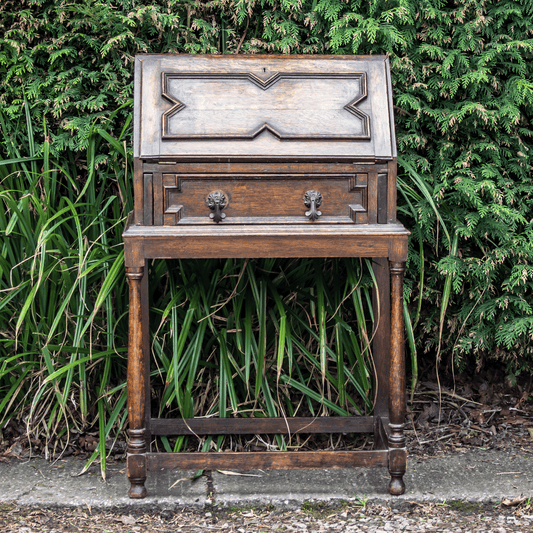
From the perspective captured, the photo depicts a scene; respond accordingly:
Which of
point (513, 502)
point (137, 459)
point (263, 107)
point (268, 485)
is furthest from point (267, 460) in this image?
point (263, 107)

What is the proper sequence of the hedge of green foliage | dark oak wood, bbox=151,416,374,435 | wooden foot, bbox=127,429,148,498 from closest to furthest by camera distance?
wooden foot, bbox=127,429,148,498 < dark oak wood, bbox=151,416,374,435 < the hedge of green foliage

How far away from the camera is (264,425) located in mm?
2797

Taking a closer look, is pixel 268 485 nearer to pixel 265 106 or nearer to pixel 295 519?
pixel 295 519

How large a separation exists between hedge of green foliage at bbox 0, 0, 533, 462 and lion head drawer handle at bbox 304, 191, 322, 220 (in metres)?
0.80

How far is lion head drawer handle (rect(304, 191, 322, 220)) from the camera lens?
2.24 meters

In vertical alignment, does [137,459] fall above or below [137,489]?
above

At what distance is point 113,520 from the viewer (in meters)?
2.29

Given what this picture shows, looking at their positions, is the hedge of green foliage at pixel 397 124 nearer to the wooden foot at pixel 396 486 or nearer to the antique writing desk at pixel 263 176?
the antique writing desk at pixel 263 176

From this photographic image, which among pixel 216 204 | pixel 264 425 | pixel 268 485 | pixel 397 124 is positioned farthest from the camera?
pixel 397 124

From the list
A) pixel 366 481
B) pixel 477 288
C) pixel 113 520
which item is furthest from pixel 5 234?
pixel 477 288

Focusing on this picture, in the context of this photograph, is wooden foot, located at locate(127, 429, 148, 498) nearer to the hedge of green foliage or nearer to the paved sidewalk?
the paved sidewalk

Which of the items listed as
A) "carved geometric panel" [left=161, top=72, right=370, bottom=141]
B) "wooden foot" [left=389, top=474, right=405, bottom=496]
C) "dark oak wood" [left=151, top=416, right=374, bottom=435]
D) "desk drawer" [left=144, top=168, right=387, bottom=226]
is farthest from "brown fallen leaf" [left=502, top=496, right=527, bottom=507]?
"carved geometric panel" [left=161, top=72, right=370, bottom=141]

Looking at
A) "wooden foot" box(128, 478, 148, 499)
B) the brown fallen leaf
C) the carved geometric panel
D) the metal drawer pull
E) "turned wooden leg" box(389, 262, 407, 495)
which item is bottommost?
the brown fallen leaf

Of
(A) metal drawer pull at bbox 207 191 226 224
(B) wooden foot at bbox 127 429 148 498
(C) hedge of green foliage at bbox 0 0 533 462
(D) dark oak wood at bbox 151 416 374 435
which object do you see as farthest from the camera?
(C) hedge of green foliage at bbox 0 0 533 462
